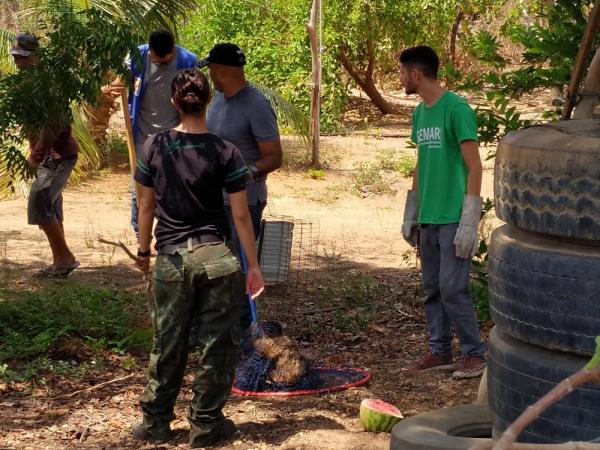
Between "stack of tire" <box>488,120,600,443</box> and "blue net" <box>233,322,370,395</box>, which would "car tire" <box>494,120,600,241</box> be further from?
"blue net" <box>233,322,370,395</box>

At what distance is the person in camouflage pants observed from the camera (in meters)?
4.66

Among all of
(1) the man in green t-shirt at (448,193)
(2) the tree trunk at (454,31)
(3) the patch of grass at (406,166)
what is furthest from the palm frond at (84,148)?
(2) the tree trunk at (454,31)

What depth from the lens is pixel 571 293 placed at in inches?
131

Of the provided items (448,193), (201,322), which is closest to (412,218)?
(448,193)

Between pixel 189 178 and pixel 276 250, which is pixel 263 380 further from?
pixel 276 250

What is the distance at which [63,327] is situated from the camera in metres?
6.49

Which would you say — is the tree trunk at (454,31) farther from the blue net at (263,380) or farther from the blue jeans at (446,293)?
the blue net at (263,380)

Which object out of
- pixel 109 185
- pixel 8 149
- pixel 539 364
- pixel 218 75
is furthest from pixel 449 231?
pixel 109 185

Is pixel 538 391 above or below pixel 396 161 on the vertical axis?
above

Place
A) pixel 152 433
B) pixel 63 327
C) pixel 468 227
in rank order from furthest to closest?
pixel 63 327, pixel 468 227, pixel 152 433

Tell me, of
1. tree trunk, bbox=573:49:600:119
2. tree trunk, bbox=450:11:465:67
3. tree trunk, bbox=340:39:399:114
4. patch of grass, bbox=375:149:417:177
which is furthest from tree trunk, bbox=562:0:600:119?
tree trunk, bbox=450:11:465:67

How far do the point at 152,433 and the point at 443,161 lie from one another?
7.13 feet

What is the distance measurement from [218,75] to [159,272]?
1.82 metres

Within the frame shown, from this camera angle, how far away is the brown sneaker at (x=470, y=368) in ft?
19.0
